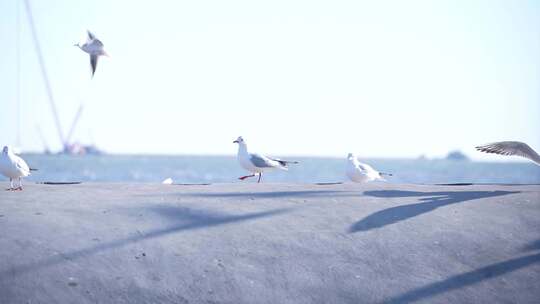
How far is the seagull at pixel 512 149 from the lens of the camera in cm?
883

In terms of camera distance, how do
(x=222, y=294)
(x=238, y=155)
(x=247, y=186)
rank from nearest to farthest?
(x=222, y=294) → (x=247, y=186) → (x=238, y=155)

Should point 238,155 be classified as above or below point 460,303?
above

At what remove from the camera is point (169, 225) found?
628 centimetres

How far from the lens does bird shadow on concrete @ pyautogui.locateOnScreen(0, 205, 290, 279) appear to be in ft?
17.3

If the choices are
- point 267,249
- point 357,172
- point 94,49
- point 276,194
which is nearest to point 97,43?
point 94,49

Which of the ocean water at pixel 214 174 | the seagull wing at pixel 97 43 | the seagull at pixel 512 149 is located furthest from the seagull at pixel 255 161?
the ocean water at pixel 214 174

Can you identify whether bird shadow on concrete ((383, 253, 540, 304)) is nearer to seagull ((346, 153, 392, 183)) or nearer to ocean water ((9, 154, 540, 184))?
seagull ((346, 153, 392, 183))

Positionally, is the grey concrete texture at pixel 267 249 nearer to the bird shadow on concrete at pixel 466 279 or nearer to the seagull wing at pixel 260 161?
the bird shadow on concrete at pixel 466 279

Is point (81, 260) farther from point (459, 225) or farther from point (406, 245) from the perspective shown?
point (459, 225)

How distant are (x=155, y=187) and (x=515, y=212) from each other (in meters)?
4.73

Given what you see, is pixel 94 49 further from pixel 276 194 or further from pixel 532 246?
pixel 532 246

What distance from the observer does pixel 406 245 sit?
19.9 ft

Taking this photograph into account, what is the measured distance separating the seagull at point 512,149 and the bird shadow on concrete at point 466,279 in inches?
124

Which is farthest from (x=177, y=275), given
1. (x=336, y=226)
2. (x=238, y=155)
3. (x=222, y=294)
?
(x=238, y=155)
